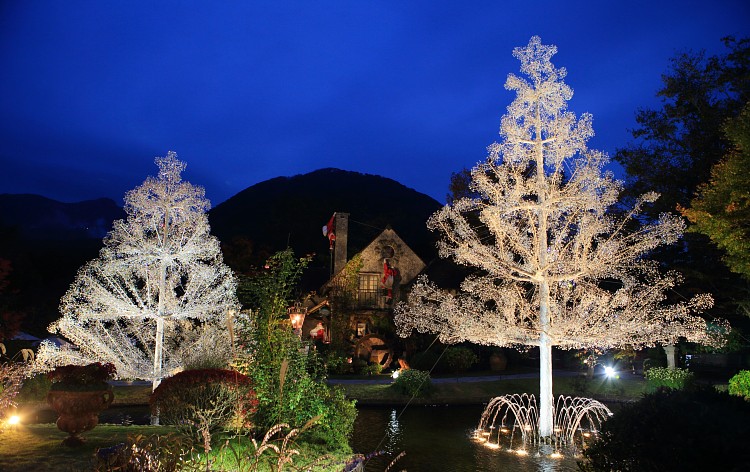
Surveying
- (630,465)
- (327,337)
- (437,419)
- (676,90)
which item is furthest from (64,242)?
(630,465)

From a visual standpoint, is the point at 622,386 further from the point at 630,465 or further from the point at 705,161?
the point at 630,465

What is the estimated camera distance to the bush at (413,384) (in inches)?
755

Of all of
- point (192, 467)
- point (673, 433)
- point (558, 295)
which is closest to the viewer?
point (673, 433)

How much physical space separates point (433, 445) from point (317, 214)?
157 ft

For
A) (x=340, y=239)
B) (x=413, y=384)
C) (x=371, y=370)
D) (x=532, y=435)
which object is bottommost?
(x=532, y=435)

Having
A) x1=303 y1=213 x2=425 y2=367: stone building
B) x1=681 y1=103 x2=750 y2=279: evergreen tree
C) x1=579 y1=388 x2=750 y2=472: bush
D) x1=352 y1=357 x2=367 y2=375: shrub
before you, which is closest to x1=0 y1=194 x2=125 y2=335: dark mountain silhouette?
x1=303 y1=213 x2=425 y2=367: stone building

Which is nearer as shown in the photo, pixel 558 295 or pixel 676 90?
pixel 558 295

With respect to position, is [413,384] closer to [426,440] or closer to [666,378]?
[426,440]

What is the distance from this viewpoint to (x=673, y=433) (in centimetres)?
555

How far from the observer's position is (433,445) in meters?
12.2

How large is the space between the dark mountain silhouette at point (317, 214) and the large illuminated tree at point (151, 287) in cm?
1615

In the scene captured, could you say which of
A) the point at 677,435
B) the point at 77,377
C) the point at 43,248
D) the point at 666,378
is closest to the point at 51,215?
the point at 43,248

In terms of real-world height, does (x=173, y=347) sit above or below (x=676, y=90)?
below

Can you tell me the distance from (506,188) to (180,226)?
9480 millimetres
